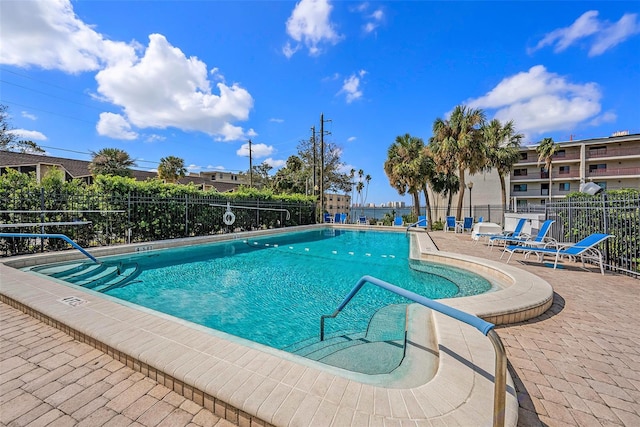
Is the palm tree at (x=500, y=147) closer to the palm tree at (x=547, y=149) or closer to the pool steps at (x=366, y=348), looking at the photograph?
the palm tree at (x=547, y=149)

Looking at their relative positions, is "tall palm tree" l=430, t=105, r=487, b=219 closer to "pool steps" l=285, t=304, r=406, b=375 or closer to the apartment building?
the apartment building

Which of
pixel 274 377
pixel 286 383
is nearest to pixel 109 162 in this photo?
pixel 274 377

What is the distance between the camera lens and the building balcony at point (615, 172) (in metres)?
29.5

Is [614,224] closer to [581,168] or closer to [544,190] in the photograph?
[581,168]

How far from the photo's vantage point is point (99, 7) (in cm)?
880

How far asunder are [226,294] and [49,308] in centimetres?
256

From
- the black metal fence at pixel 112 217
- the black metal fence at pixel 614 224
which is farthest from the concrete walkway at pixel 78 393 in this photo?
the black metal fence at pixel 614 224

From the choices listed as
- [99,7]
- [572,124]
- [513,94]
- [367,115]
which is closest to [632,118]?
[572,124]

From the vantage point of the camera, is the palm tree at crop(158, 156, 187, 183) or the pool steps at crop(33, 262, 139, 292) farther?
the palm tree at crop(158, 156, 187, 183)

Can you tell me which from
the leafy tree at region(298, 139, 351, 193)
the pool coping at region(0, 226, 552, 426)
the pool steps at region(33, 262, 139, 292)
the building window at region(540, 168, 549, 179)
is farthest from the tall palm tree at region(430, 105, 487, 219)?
the building window at region(540, 168, 549, 179)

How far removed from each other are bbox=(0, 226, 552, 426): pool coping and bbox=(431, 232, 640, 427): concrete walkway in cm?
27

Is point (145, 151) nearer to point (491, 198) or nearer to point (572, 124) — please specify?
point (491, 198)

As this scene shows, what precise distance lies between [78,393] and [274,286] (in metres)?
3.96

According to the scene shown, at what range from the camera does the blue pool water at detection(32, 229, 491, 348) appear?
4.11 metres
